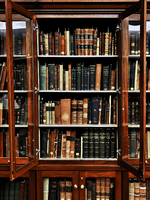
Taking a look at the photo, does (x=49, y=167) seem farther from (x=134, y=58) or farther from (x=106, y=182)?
(x=134, y=58)

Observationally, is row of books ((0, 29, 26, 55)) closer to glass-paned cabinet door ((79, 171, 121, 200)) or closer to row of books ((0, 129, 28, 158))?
row of books ((0, 129, 28, 158))

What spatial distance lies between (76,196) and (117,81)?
51.9 inches

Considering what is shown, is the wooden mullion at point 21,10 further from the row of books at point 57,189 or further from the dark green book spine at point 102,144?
the row of books at point 57,189

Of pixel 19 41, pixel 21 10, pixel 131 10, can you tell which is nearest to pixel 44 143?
pixel 19 41

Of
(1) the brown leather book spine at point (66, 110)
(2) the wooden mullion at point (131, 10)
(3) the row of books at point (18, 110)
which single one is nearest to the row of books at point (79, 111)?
(1) the brown leather book spine at point (66, 110)

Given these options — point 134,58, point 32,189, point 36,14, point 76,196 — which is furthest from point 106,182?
point 36,14

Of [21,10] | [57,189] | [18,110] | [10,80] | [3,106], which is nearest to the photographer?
[10,80]

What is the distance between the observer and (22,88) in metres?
1.97

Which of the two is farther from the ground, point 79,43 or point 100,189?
point 79,43

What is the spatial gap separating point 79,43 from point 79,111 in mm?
757

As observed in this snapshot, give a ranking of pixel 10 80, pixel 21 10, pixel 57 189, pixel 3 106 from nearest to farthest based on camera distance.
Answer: pixel 10 80, pixel 21 10, pixel 3 106, pixel 57 189

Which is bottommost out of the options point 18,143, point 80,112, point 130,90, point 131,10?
point 18,143

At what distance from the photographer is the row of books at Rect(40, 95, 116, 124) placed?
2.20m

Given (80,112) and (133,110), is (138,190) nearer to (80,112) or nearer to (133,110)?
(133,110)
